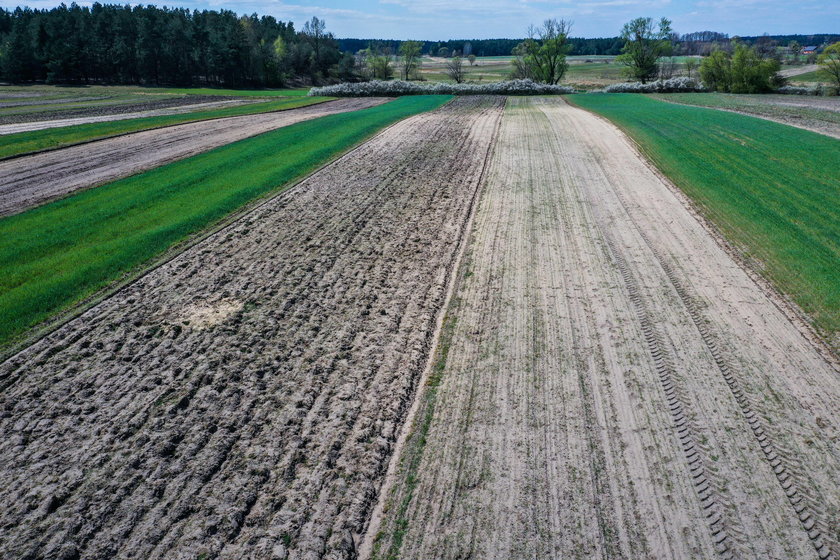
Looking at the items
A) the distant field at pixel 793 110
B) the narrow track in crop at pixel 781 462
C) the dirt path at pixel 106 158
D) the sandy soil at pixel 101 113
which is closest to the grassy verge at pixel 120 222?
the dirt path at pixel 106 158

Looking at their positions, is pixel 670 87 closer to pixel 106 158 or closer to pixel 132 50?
pixel 106 158

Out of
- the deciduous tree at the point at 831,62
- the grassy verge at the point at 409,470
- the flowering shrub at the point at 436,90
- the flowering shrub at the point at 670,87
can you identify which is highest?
the deciduous tree at the point at 831,62

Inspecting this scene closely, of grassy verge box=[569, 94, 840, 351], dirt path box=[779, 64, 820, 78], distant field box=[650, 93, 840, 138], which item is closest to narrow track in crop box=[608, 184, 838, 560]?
grassy verge box=[569, 94, 840, 351]

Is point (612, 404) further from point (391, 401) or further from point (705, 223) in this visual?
point (705, 223)

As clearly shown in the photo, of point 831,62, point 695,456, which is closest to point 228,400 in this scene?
point 695,456

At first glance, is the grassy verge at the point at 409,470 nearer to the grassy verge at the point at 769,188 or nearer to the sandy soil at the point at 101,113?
the grassy verge at the point at 769,188

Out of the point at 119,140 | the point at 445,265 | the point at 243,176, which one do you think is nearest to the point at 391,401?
the point at 445,265
